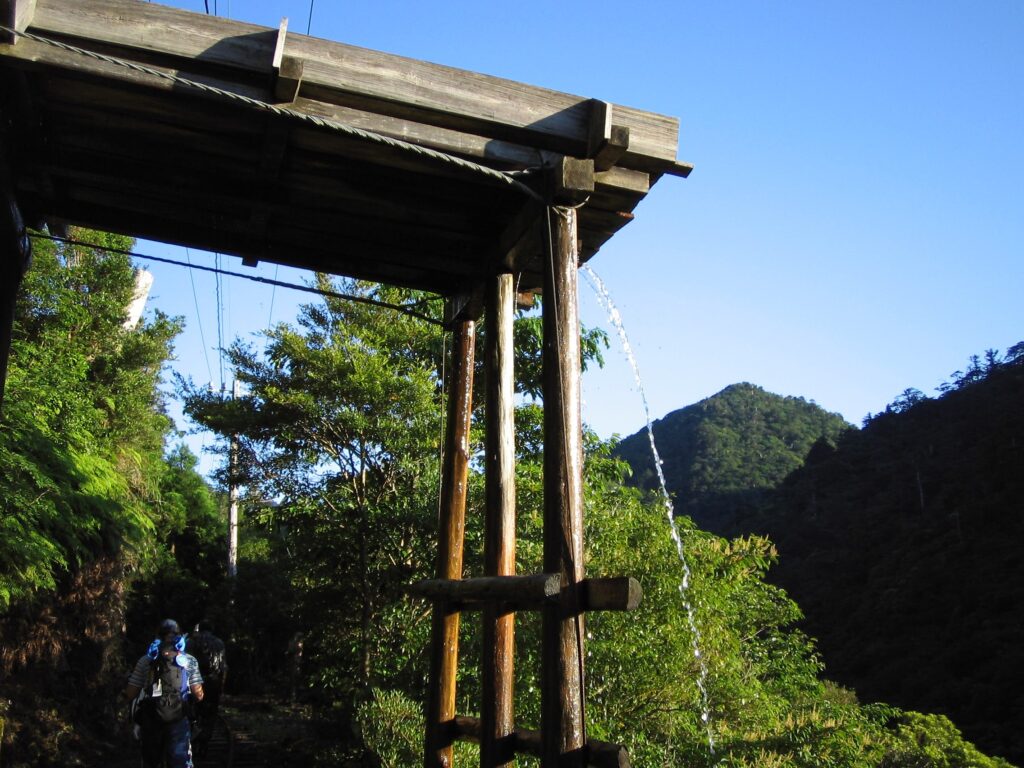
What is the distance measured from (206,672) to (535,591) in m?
7.25

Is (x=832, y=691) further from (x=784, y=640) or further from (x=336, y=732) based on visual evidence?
(x=336, y=732)

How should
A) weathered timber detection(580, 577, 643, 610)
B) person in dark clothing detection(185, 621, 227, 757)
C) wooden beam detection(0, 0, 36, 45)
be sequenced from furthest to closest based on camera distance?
person in dark clothing detection(185, 621, 227, 757)
wooden beam detection(0, 0, 36, 45)
weathered timber detection(580, 577, 643, 610)

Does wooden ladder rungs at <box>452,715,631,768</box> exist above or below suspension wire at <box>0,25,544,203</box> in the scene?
below

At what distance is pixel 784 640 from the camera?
1477 centimetres

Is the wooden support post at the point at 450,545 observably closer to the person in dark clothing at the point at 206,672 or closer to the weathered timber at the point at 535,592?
the weathered timber at the point at 535,592

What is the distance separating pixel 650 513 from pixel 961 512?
3731cm

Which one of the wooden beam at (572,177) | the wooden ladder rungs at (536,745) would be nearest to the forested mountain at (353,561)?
the wooden ladder rungs at (536,745)

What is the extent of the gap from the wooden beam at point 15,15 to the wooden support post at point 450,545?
→ 2660 millimetres

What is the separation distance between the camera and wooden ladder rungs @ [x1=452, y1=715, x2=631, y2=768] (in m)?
3.26

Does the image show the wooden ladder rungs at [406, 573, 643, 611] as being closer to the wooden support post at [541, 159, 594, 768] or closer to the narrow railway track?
the wooden support post at [541, 159, 594, 768]

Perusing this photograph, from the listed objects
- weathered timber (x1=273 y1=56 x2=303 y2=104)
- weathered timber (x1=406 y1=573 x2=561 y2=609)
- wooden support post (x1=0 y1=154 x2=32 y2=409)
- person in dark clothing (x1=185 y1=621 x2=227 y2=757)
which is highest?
weathered timber (x1=273 y1=56 x2=303 y2=104)

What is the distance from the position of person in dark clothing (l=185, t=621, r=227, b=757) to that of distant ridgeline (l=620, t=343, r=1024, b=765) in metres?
20.3

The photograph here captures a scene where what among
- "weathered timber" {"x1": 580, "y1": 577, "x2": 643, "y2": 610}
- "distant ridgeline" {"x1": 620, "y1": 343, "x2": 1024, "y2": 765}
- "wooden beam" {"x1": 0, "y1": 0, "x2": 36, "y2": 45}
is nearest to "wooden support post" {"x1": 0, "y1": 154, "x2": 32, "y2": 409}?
"wooden beam" {"x1": 0, "y1": 0, "x2": 36, "y2": 45}

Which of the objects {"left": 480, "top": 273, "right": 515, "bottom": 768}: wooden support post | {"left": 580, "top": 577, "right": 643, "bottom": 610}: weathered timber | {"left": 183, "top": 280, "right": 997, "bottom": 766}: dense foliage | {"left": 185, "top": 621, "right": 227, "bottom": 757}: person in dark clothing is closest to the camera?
{"left": 580, "top": 577, "right": 643, "bottom": 610}: weathered timber
